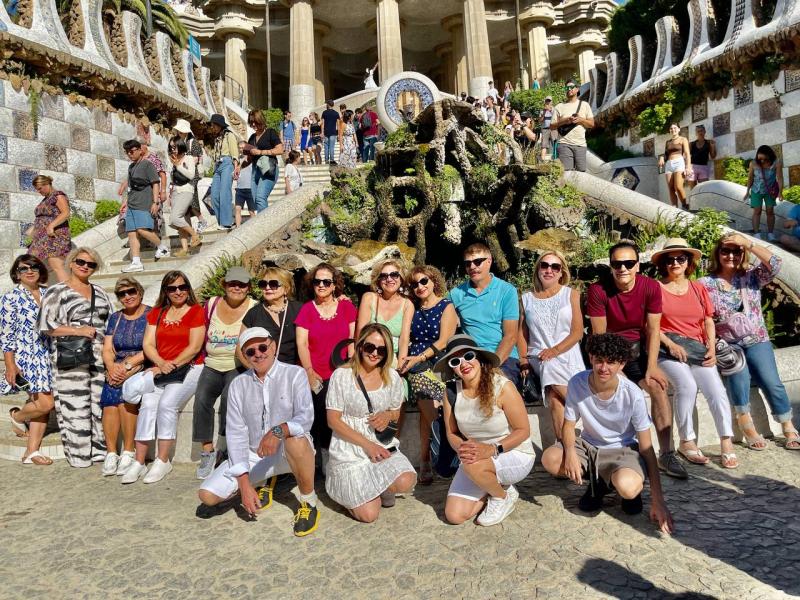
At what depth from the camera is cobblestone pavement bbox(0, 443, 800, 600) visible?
279 centimetres

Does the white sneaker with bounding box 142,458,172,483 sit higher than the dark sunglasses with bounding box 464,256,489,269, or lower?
lower

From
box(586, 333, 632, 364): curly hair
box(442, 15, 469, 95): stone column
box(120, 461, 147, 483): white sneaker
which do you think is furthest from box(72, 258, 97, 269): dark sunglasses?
box(442, 15, 469, 95): stone column

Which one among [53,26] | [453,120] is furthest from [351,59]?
[453,120]

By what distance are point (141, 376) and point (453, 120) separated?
505cm

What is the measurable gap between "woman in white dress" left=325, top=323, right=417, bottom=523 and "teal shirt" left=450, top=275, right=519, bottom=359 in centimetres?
89

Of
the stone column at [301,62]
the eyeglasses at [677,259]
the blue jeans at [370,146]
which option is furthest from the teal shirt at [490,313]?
the stone column at [301,62]

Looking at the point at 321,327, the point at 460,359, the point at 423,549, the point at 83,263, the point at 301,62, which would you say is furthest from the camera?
the point at 301,62

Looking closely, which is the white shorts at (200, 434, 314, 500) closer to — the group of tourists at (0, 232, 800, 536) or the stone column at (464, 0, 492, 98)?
the group of tourists at (0, 232, 800, 536)

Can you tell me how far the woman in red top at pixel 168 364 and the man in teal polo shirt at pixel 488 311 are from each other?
87.5 inches

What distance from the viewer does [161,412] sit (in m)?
4.52

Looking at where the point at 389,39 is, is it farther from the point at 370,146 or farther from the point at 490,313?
the point at 490,313

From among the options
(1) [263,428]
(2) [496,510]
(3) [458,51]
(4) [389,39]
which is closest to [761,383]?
(2) [496,510]

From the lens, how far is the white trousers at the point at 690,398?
14.0ft

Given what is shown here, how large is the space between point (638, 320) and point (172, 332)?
3.65 m
